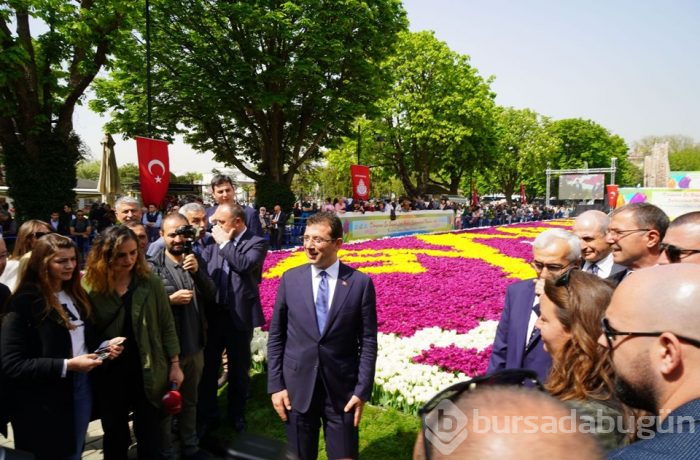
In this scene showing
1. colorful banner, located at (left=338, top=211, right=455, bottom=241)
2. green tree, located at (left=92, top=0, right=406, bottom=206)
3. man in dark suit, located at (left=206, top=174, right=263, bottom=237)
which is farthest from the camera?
green tree, located at (left=92, top=0, right=406, bottom=206)

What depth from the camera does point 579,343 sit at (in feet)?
6.86

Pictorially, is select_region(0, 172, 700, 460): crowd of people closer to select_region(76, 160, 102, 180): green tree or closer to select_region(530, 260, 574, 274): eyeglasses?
select_region(530, 260, 574, 274): eyeglasses

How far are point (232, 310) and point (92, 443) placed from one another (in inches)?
67.3

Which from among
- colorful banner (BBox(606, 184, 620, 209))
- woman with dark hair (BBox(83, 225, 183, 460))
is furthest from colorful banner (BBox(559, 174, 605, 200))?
woman with dark hair (BBox(83, 225, 183, 460))

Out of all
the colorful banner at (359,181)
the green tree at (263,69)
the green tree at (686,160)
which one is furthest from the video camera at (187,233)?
the green tree at (686,160)

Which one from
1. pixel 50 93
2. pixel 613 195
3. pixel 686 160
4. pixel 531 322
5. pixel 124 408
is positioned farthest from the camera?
pixel 686 160

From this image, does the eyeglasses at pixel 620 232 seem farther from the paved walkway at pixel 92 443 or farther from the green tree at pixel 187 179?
the green tree at pixel 187 179

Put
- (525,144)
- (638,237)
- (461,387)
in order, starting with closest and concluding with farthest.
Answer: (461,387) < (638,237) < (525,144)

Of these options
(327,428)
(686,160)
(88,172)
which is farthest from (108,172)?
(88,172)

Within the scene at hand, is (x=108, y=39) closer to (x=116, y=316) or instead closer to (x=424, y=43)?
(x=116, y=316)

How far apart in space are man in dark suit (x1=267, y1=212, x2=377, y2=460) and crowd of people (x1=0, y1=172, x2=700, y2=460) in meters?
0.01

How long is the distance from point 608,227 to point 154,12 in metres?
22.5

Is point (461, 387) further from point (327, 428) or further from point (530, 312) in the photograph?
point (327, 428)

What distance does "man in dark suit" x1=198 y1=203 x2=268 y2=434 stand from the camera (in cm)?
447
